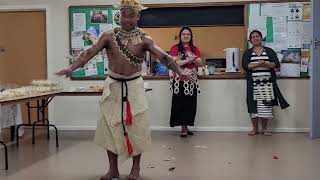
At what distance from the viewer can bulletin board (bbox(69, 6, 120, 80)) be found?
7008mm

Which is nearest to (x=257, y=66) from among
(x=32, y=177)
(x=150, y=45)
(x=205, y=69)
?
(x=205, y=69)

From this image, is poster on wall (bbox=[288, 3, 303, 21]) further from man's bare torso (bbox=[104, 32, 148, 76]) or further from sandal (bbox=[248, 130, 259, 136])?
man's bare torso (bbox=[104, 32, 148, 76])

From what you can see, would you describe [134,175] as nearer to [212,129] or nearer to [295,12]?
[212,129]

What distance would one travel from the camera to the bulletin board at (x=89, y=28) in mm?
7008

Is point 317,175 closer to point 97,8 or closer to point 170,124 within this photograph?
point 170,124

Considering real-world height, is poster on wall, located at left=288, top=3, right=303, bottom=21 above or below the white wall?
above

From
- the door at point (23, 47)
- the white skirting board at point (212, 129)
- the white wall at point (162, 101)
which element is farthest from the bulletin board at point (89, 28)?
the white skirting board at point (212, 129)

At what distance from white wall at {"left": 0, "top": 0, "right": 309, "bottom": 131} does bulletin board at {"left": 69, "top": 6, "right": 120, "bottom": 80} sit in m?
0.09

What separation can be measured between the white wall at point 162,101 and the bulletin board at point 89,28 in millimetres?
95

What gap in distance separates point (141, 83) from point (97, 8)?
344 cm

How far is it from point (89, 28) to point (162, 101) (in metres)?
1.58

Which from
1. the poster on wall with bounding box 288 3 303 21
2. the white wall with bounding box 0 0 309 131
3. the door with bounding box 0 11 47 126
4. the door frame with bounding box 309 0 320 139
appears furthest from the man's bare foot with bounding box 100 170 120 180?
the poster on wall with bounding box 288 3 303 21

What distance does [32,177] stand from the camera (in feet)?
13.4

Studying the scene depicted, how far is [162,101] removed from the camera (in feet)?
22.9
